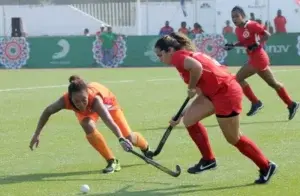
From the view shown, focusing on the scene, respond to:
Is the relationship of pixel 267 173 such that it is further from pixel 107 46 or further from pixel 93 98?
pixel 107 46

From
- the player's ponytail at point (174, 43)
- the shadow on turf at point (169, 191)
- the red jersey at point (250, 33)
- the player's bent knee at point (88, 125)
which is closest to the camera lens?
the shadow on turf at point (169, 191)

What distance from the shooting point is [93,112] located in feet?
31.7

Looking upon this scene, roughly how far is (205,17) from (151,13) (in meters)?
3.06

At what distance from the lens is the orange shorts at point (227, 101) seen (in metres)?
8.66

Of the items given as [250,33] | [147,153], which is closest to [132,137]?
[147,153]

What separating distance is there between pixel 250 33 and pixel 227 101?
575 cm

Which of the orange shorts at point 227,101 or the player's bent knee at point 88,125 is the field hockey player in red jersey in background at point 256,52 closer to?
the player's bent knee at point 88,125

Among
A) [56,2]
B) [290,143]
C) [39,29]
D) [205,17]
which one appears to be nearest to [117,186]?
[290,143]

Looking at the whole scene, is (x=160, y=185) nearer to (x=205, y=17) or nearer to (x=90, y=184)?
(x=90, y=184)

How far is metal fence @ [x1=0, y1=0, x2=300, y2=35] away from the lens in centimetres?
3988

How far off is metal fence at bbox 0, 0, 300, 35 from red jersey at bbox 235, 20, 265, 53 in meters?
25.5

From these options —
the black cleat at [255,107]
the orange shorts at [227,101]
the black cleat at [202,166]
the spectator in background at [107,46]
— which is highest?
the orange shorts at [227,101]

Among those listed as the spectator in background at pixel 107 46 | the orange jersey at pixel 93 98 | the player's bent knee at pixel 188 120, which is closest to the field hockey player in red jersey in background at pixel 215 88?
the player's bent knee at pixel 188 120

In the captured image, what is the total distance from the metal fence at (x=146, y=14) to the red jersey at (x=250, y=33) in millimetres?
25455
